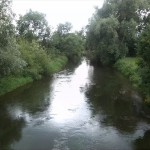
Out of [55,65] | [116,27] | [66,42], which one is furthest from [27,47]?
[66,42]

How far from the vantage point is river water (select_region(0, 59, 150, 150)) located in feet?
69.6

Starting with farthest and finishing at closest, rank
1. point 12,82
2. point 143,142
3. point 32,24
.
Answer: point 32,24 → point 12,82 → point 143,142

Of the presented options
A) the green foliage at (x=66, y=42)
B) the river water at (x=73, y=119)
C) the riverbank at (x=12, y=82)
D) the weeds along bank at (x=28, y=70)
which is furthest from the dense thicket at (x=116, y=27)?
the river water at (x=73, y=119)

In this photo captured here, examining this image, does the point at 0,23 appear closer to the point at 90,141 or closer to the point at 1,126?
the point at 1,126

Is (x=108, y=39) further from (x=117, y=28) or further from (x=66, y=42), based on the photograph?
(x=66, y=42)

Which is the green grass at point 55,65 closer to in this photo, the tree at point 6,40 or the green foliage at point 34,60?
the green foliage at point 34,60

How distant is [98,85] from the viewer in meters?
43.2

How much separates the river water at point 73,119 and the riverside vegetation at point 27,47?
2822 millimetres

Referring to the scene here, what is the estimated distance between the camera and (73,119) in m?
26.6

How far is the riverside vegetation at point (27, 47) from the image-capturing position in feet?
103

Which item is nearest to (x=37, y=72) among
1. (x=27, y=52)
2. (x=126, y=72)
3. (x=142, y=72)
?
(x=27, y=52)

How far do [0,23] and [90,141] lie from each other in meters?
15.2

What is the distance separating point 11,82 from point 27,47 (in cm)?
1075

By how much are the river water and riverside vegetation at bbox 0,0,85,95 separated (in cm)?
282
